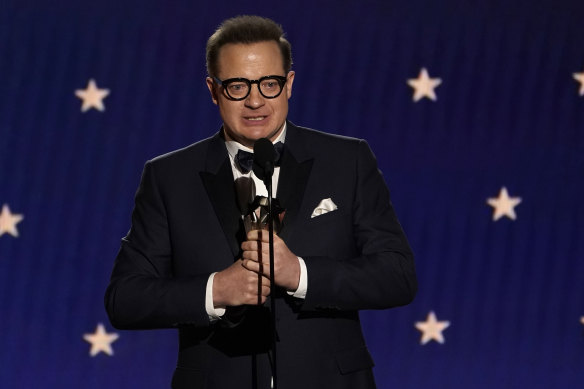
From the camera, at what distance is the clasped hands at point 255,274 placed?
5.01ft

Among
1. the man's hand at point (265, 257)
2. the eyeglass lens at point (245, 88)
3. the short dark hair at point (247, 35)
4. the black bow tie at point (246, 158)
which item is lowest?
the man's hand at point (265, 257)

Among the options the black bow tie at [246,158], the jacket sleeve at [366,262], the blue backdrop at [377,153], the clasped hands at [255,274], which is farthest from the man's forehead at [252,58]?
the blue backdrop at [377,153]

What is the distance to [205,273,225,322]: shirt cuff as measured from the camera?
5.34 ft

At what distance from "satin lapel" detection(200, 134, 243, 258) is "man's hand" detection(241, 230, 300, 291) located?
0.59 ft

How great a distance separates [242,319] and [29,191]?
60.9 inches

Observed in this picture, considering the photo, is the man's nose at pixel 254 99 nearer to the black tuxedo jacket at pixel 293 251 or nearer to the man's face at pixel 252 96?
the man's face at pixel 252 96

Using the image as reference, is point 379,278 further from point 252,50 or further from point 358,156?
point 252,50

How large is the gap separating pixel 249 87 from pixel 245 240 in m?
0.29

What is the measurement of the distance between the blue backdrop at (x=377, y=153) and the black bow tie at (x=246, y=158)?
118 centimetres

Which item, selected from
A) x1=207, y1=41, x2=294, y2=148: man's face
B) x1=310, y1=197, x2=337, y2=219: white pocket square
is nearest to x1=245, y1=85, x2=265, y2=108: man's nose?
x1=207, y1=41, x2=294, y2=148: man's face

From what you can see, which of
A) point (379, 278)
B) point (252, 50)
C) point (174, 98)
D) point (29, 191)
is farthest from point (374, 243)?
point (29, 191)

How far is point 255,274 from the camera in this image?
5.09 feet

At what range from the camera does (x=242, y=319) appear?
167cm

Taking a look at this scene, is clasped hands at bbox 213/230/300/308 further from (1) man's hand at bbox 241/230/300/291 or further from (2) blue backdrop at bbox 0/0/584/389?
(2) blue backdrop at bbox 0/0/584/389
